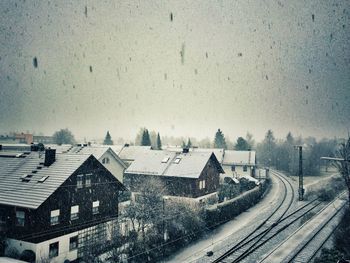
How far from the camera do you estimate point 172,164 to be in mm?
43531

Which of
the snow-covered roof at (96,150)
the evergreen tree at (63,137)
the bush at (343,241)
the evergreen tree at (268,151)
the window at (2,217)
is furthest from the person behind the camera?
the evergreen tree at (63,137)

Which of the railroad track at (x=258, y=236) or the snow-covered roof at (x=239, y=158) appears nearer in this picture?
the railroad track at (x=258, y=236)

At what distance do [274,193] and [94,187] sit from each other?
39.5 m

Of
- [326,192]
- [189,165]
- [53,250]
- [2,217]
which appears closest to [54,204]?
[53,250]

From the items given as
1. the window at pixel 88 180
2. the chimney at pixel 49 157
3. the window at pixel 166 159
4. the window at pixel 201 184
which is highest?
the chimney at pixel 49 157

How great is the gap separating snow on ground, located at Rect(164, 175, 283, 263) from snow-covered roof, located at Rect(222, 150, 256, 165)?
20678 millimetres

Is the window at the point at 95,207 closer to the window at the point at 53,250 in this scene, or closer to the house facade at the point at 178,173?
the window at the point at 53,250

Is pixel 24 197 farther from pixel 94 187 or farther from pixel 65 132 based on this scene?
pixel 65 132

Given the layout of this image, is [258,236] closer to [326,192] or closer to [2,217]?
[2,217]

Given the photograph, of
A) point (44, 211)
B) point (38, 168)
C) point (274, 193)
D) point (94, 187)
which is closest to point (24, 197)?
point (44, 211)

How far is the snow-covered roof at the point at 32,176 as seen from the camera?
22.5m

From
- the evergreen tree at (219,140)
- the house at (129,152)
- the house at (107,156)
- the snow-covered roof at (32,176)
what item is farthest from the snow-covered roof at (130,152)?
the evergreen tree at (219,140)

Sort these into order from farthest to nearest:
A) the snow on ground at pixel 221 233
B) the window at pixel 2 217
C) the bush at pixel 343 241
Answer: the snow on ground at pixel 221 233 < the window at pixel 2 217 < the bush at pixel 343 241

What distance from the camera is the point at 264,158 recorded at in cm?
12519
